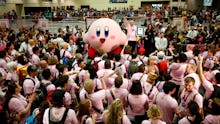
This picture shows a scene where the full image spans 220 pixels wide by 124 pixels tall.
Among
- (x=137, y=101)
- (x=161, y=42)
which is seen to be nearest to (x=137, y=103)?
(x=137, y=101)

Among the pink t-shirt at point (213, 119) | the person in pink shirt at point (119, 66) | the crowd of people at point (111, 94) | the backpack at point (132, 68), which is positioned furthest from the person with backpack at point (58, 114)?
the backpack at point (132, 68)

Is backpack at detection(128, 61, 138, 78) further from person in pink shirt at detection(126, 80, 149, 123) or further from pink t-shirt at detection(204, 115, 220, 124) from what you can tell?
pink t-shirt at detection(204, 115, 220, 124)

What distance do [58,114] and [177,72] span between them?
3.11 meters

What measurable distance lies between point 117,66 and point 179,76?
136 cm

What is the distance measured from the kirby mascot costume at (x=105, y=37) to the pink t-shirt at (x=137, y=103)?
189 inches

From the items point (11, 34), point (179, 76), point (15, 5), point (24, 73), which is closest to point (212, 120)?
point (179, 76)

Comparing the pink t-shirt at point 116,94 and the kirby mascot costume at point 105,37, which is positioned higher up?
the kirby mascot costume at point 105,37

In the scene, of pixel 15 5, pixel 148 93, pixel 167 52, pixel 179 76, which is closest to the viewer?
pixel 148 93

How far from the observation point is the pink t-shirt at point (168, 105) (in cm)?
423

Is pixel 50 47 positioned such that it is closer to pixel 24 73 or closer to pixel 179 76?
pixel 24 73

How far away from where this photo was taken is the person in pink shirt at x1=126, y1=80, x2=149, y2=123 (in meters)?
4.25

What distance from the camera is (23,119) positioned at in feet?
14.7

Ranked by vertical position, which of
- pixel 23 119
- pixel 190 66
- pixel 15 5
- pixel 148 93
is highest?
pixel 15 5

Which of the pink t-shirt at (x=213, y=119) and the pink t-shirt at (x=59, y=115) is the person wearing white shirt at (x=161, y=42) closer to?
the pink t-shirt at (x=213, y=119)
